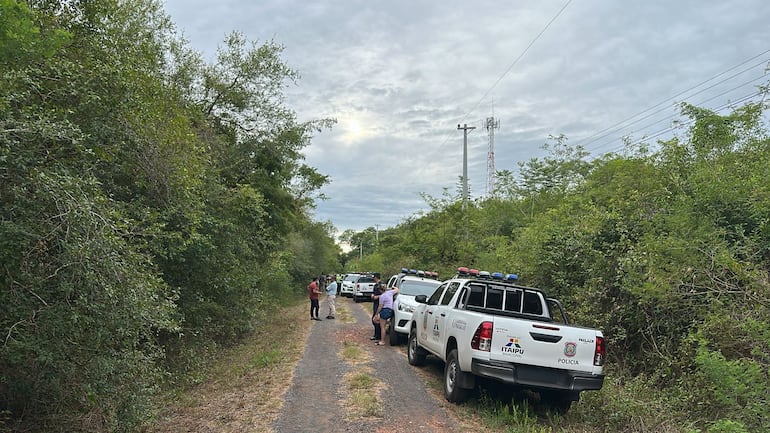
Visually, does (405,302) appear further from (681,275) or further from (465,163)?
(465,163)

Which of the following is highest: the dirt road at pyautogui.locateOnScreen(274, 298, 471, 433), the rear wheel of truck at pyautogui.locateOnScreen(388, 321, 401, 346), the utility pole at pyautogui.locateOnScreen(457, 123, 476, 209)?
the utility pole at pyautogui.locateOnScreen(457, 123, 476, 209)

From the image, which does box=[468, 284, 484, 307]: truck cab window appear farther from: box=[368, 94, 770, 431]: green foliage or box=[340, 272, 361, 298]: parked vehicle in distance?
box=[340, 272, 361, 298]: parked vehicle in distance

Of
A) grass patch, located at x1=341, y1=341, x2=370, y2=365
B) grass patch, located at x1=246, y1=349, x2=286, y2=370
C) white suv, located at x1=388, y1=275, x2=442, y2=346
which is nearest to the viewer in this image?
grass patch, located at x1=246, y1=349, x2=286, y2=370

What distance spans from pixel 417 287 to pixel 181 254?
665cm

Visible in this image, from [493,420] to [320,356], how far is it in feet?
19.0

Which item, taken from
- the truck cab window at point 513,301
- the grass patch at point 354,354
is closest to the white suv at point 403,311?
the grass patch at point 354,354

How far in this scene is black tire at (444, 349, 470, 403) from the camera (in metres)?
7.47

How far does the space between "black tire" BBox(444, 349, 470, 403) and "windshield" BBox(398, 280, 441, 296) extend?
6.54 metres

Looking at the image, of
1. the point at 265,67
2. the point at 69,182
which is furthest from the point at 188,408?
the point at 265,67

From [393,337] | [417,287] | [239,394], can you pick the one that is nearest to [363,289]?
[417,287]

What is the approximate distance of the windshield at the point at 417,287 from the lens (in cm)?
1465

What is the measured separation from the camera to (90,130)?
22.8 ft

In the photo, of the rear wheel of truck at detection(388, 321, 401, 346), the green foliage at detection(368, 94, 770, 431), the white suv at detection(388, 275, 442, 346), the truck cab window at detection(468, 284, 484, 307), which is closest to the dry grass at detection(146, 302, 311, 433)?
the rear wheel of truck at detection(388, 321, 401, 346)

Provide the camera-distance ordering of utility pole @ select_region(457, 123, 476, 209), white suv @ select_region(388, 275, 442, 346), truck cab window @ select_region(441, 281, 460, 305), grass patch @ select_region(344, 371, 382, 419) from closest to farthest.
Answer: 1. grass patch @ select_region(344, 371, 382, 419)
2. truck cab window @ select_region(441, 281, 460, 305)
3. white suv @ select_region(388, 275, 442, 346)
4. utility pole @ select_region(457, 123, 476, 209)
